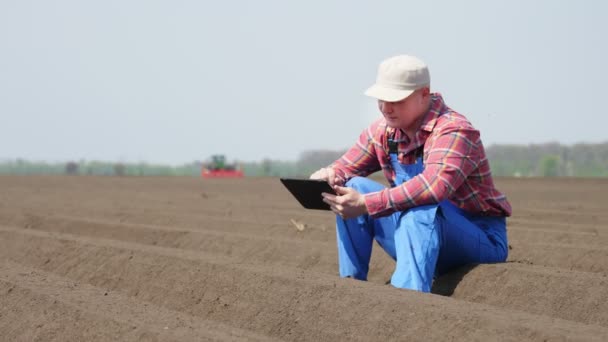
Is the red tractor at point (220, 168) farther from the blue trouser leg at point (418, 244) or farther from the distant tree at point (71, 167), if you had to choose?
the blue trouser leg at point (418, 244)

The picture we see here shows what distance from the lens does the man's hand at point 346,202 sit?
4.19 metres

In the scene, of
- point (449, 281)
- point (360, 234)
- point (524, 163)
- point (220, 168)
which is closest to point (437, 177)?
point (360, 234)

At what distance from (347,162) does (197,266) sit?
120 cm

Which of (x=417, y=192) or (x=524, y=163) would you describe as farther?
(x=524, y=163)

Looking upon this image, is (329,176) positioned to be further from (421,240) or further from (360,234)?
(421,240)

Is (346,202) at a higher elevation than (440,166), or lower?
lower

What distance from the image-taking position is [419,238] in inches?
160

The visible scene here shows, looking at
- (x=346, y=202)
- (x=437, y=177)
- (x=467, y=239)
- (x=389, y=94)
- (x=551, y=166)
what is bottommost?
(x=551, y=166)

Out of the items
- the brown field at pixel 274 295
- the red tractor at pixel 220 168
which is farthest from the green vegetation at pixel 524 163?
the brown field at pixel 274 295

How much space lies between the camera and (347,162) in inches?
187

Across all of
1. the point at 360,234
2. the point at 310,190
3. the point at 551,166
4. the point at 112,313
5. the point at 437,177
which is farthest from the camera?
the point at 551,166

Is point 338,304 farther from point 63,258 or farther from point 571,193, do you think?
point 571,193

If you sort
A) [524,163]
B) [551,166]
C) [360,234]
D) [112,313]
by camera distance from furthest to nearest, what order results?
[524,163] → [551,166] → [360,234] → [112,313]

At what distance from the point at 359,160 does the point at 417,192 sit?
2.35 feet
